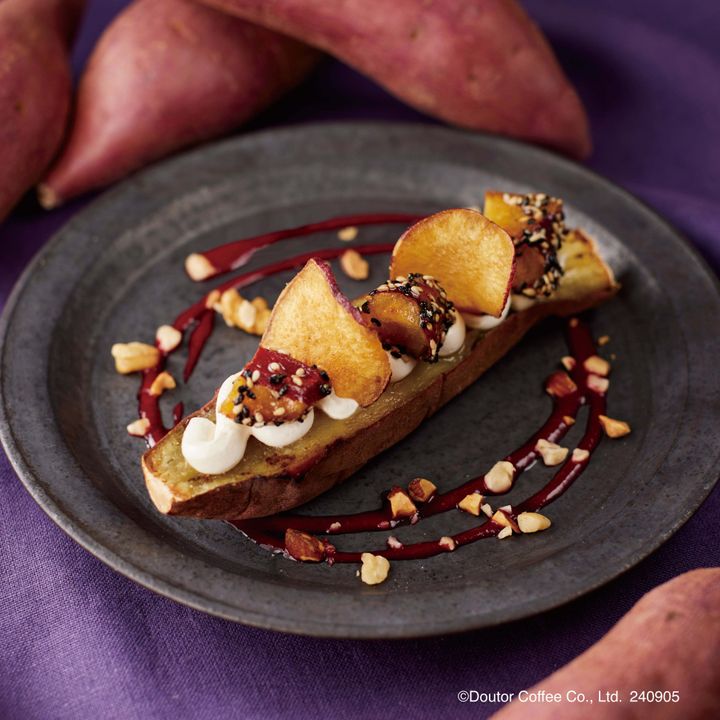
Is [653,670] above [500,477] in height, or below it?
above

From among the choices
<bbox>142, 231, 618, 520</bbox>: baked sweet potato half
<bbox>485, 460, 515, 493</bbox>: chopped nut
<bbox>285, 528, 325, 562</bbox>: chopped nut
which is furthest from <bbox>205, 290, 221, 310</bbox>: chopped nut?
<bbox>485, 460, 515, 493</bbox>: chopped nut

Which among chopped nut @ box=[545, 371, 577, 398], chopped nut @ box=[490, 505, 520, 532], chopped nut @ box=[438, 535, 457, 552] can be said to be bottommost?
chopped nut @ box=[438, 535, 457, 552]

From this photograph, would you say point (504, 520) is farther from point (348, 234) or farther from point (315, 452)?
point (348, 234)

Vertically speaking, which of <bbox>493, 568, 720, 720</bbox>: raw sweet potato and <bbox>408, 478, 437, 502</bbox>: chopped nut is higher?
<bbox>493, 568, 720, 720</bbox>: raw sweet potato

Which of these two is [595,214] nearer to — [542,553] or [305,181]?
[305,181]

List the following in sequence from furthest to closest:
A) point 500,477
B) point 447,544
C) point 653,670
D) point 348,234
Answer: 1. point 348,234
2. point 500,477
3. point 447,544
4. point 653,670

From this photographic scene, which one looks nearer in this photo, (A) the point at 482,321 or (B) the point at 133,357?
(A) the point at 482,321

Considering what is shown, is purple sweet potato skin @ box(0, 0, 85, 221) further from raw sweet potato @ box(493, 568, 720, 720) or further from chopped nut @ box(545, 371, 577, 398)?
raw sweet potato @ box(493, 568, 720, 720)

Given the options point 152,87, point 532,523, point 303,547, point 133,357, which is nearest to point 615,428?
point 532,523
